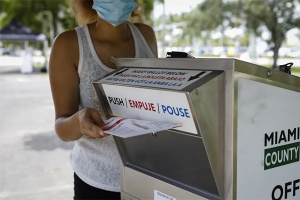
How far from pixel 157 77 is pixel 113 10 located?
46 cm

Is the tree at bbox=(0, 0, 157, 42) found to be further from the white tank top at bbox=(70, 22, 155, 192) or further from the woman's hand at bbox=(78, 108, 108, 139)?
the woman's hand at bbox=(78, 108, 108, 139)

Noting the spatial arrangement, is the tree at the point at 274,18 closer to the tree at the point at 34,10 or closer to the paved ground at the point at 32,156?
the paved ground at the point at 32,156

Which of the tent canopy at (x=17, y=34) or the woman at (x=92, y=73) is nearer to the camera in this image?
the woman at (x=92, y=73)

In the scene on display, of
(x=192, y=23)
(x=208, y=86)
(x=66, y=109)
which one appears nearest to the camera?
(x=208, y=86)

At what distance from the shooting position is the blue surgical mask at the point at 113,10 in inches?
53.6

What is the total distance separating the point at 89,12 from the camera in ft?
5.32

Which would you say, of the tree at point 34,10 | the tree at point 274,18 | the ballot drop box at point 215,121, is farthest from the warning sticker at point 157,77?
the tree at point 34,10

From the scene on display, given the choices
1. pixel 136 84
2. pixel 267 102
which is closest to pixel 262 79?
pixel 267 102

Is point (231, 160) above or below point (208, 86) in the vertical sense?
below

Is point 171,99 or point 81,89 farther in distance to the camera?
point 81,89

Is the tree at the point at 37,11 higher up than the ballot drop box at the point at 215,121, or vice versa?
the tree at the point at 37,11

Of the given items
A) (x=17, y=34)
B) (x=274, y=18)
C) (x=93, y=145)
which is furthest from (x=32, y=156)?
(x=17, y=34)

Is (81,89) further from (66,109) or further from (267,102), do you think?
(267,102)

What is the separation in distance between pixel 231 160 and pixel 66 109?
643mm
